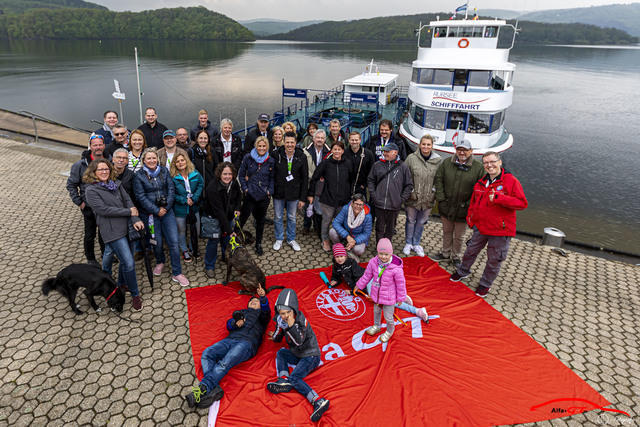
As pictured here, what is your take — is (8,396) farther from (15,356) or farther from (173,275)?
(173,275)

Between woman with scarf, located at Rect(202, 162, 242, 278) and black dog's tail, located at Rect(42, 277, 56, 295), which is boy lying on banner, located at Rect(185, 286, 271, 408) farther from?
black dog's tail, located at Rect(42, 277, 56, 295)

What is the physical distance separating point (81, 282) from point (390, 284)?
3.98m

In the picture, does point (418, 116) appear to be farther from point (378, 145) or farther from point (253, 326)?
point (253, 326)

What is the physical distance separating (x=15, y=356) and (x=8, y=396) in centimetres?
63

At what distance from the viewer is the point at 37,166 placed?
419 inches

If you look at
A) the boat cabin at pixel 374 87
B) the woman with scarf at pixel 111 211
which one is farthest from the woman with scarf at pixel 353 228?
the boat cabin at pixel 374 87

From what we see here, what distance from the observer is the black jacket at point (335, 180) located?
19.9 ft

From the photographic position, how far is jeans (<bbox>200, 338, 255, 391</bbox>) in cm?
364

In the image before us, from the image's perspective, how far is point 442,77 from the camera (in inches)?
510

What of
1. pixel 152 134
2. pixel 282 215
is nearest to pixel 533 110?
pixel 282 215

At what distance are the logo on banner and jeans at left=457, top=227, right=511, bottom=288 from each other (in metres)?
1.96

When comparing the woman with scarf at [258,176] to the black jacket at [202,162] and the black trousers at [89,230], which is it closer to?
the black jacket at [202,162]

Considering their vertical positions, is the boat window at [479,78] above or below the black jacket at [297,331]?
above

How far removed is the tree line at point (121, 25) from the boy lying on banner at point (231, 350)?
427 ft
